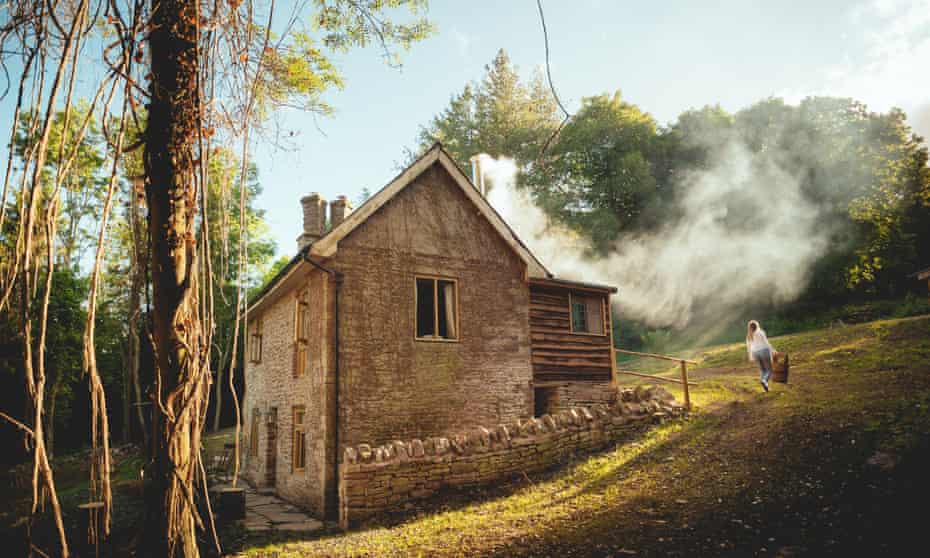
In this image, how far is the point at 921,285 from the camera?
89.4ft

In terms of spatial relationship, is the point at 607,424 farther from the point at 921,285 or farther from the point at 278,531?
the point at 921,285

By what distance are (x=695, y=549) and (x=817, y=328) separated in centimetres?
2745

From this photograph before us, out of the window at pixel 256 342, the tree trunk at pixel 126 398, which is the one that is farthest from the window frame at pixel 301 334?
the tree trunk at pixel 126 398

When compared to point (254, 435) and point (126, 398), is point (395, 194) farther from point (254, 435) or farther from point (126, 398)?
point (126, 398)

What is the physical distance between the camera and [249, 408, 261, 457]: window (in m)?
17.7

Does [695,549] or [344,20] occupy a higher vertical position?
[344,20]

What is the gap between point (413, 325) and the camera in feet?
42.0

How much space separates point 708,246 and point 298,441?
30.1m

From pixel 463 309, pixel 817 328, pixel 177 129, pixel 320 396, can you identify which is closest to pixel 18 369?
pixel 320 396

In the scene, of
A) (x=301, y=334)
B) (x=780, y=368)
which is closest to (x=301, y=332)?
(x=301, y=334)

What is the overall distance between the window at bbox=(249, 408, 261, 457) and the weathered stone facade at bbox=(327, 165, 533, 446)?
7588 mm

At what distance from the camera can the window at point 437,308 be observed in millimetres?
13453

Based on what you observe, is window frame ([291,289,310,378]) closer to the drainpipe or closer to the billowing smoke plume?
the drainpipe

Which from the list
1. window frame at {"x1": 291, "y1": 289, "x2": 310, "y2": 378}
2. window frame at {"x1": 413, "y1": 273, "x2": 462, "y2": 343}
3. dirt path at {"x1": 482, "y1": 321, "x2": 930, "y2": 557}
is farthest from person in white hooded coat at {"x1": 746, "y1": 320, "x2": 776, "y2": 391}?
window frame at {"x1": 291, "y1": 289, "x2": 310, "y2": 378}
